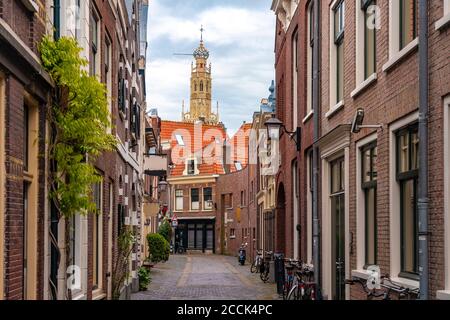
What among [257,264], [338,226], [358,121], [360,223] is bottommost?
[257,264]

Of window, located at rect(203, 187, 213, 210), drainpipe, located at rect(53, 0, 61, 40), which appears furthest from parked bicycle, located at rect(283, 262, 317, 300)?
window, located at rect(203, 187, 213, 210)

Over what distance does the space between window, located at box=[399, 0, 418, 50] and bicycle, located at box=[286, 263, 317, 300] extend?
19.4 ft

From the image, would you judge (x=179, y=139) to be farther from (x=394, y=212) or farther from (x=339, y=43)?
(x=394, y=212)

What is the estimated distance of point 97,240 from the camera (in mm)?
13742

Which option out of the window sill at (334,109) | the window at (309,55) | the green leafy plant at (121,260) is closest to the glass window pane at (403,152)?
the window sill at (334,109)

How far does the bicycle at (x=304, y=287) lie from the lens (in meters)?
14.3

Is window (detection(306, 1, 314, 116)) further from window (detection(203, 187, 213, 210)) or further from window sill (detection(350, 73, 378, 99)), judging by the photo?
window (detection(203, 187, 213, 210))

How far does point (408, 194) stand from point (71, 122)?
3832mm

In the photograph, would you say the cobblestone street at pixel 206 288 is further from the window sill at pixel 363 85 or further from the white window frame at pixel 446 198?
the white window frame at pixel 446 198

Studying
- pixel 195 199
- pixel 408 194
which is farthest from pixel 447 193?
pixel 195 199

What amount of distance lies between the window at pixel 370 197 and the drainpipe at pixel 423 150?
2625mm

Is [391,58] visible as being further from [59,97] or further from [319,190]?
[319,190]

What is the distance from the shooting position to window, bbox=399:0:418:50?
8.96 metres

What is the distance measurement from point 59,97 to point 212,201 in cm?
5210
